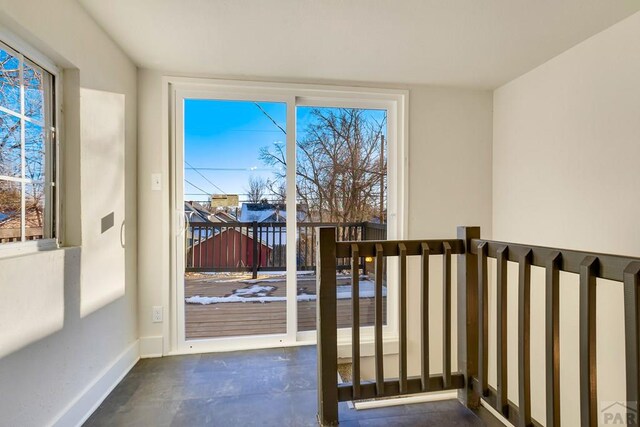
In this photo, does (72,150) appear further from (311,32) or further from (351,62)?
(351,62)

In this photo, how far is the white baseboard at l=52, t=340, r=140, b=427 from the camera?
1.54 m

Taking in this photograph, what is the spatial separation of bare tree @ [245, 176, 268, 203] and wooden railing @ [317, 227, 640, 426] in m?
1.25

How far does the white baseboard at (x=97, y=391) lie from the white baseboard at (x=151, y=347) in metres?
0.07

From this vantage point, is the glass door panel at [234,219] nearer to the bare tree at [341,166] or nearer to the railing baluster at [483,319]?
the bare tree at [341,166]

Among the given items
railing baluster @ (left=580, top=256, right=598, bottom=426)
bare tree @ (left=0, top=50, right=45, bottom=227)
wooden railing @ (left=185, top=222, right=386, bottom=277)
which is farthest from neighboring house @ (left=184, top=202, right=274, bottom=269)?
railing baluster @ (left=580, top=256, right=598, bottom=426)

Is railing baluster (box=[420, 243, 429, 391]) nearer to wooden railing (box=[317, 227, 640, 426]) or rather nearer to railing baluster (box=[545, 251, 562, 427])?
wooden railing (box=[317, 227, 640, 426])

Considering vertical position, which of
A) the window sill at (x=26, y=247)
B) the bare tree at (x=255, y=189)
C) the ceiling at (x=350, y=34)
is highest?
the ceiling at (x=350, y=34)

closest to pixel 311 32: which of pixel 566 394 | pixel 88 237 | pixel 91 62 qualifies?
pixel 91 62

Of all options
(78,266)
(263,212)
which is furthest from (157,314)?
(263,212)

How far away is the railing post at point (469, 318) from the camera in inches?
64.4

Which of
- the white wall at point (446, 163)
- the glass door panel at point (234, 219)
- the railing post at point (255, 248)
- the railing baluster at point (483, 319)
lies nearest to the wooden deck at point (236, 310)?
the glass door panel at point (234, 219)

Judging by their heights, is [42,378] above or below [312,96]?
below

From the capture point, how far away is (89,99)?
5.75 ft

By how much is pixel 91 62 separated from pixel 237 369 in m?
2.14
